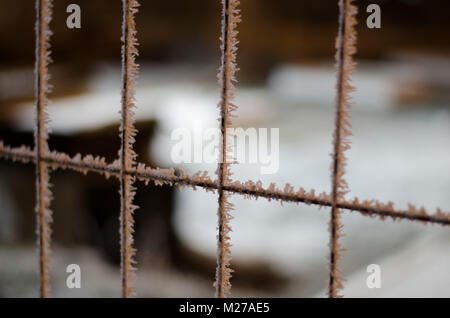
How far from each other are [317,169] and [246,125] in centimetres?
153

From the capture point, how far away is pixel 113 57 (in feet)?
21.2

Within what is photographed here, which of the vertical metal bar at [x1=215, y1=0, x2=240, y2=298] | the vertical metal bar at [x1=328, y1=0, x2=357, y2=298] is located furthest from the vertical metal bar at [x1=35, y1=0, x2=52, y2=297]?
the vertical metal bar at [x1=328, y1=0, x2=357, y2=298]

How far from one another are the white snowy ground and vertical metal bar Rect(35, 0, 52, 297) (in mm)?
929

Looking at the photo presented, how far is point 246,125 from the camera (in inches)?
271

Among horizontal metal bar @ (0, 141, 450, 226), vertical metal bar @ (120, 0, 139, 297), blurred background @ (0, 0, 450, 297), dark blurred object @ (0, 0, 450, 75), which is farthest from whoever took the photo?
dark blurred object @ (0, 0, 450, 75)

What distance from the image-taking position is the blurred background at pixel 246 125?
317cm

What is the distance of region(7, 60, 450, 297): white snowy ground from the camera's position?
325 centimetres

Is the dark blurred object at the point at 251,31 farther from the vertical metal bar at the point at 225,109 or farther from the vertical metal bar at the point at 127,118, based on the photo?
the vertical metal bar at the point at 225,109

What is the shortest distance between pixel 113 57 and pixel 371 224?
3.88 meters

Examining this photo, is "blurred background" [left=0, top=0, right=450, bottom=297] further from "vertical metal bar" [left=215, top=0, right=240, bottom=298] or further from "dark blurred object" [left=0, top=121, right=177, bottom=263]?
"vertical metal bar" [left=215, top=0, right=240, bottom=298]

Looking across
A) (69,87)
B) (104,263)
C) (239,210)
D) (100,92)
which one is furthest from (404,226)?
(69,87)

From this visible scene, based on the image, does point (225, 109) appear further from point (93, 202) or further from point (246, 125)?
point (246, 125)

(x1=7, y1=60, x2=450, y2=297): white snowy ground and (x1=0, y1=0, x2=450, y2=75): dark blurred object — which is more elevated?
(x1=0, y1=0, x2=450, y2=75): dark blurred object
